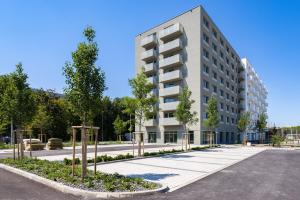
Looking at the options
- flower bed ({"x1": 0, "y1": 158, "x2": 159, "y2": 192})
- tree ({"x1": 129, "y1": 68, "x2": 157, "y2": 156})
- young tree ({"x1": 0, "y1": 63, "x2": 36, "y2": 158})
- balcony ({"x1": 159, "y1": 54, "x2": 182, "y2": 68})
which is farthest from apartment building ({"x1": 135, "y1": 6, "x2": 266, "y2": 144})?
flower bed ({"x1": 0, "y1": 158, "x2": 159, "y2": 192})

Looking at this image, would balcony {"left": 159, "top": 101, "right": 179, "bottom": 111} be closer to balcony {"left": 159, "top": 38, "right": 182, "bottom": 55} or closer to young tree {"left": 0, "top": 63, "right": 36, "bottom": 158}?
balcony {"left": 159, "top": 38, "right": 182, "bottom": 55}

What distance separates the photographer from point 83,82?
11852mm

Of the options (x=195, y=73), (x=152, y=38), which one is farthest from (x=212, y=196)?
(x=152, y=38)

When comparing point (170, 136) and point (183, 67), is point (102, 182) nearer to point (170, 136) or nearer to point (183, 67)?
point (170, 136)

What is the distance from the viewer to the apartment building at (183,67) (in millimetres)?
49525

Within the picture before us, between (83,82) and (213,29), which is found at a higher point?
(213,29)

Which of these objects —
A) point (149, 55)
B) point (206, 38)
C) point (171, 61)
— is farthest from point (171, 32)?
point (206, 38)

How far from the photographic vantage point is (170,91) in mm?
51344

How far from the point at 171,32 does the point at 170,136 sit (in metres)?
20.0

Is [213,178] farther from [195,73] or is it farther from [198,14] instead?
[198,14]

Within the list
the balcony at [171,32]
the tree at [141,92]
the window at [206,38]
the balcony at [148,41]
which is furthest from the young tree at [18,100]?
the balcony at [148,41]

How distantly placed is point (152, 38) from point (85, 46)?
151ft

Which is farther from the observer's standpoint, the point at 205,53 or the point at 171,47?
the point at 205,53

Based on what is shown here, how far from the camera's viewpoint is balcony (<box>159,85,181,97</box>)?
4996 centimetres
